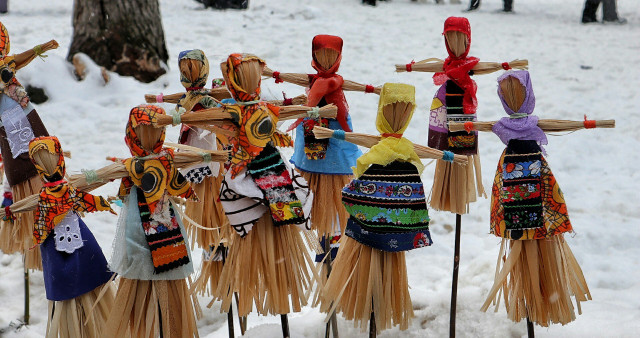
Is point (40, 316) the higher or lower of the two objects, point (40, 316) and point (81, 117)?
the lower

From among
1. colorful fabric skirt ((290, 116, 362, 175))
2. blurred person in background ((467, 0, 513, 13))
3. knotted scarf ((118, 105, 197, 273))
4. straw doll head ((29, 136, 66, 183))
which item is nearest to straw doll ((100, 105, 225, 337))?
knotted scarf ((118, 105, 197, 273))

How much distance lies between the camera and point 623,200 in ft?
13.7

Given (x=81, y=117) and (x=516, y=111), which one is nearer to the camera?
(x=516, y=111)

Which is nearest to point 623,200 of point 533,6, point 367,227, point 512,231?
point 512,231

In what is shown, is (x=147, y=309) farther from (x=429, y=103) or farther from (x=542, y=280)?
(x=429, y=103)

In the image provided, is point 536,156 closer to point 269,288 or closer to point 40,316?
point 269,288

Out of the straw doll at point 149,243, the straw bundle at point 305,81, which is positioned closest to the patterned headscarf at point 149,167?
the straw doll at point 149,243

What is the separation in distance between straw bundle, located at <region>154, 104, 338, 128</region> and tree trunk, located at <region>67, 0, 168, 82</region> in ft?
11.8

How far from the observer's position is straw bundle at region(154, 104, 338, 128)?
196 cm

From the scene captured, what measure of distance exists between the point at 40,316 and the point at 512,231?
7.78ft

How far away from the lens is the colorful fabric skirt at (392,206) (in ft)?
6.92

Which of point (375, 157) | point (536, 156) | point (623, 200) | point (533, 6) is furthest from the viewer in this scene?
point (533, 6)

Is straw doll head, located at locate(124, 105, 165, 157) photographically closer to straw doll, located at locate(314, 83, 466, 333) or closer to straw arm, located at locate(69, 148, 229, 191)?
straw arm, located at locate(69, 148, 229, 191)

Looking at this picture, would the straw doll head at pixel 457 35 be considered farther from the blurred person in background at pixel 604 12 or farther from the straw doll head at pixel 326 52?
the blurred person in background at pixel 604 12
